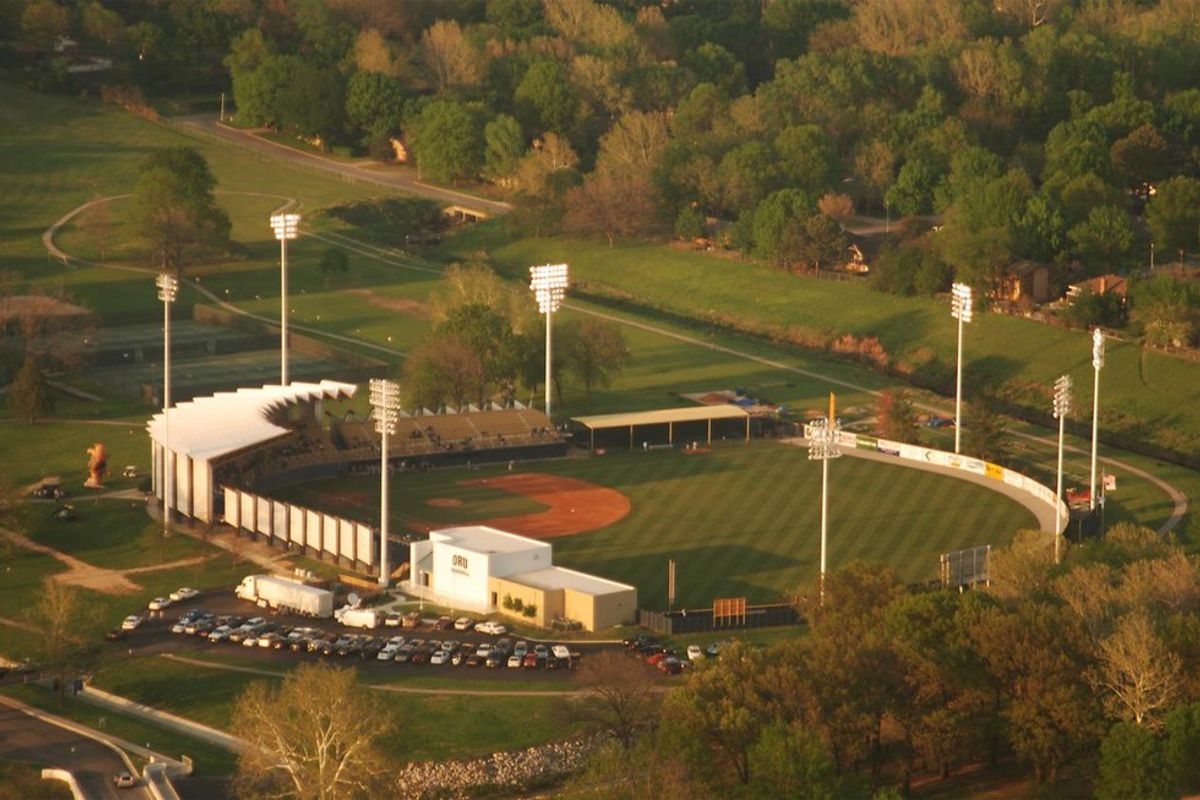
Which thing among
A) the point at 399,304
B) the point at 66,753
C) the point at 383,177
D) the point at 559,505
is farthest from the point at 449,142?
the point at 66,753

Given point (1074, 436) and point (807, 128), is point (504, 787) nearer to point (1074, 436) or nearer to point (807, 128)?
point (1074, 436)

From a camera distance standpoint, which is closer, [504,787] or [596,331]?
[504,787]

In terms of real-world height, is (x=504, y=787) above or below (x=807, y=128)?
below

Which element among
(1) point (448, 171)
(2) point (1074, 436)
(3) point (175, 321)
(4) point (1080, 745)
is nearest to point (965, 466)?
(2) point (1074, 436)

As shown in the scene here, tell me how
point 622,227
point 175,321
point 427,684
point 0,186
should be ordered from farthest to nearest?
point 0,186 → point 622,227 → point 175,321 → point 427,684

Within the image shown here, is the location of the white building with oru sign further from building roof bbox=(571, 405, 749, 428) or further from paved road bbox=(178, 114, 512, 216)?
paved road bbox=(178, 114, 512, 216)
